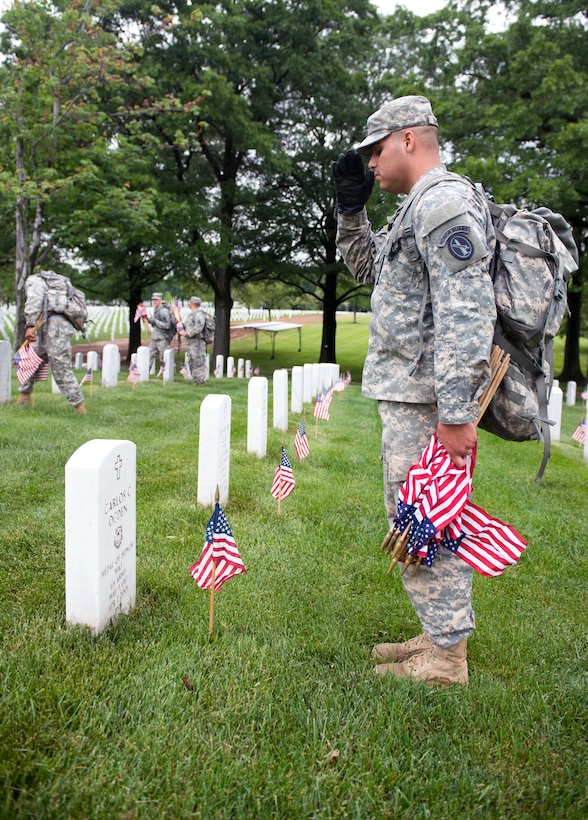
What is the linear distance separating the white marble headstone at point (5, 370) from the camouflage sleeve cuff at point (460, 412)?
8079 mm

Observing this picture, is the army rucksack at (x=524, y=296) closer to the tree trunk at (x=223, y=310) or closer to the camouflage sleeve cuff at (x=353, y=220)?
the camouflage sleeve cuff at (x=353, y=220)

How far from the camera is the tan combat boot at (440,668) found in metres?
2.59

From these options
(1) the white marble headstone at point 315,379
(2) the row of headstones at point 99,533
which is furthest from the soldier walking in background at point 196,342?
(2) the row of headstones at point 99,533

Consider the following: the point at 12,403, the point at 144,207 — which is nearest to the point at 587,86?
the point at 144,207

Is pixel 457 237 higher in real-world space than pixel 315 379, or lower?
higher

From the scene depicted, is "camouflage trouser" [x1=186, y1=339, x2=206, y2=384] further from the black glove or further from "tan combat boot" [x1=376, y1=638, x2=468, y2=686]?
"tan combat boot" [x1=376, y1=638, x2=468, y2=686]

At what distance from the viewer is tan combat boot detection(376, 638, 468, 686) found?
2588 millimetres

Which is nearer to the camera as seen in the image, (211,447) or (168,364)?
(211,447)

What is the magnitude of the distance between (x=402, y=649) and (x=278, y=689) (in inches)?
26.4

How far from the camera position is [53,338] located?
8461 millimetres

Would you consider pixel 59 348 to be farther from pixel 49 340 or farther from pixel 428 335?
pixel 428 335

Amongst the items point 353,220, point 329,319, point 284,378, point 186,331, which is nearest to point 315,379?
point 186,331

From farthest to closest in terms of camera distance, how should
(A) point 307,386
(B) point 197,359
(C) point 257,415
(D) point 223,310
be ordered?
(D) point 223,310
(B) point 197,359
(A) point 307,386
(C) point 257,415

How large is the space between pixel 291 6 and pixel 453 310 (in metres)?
24.4
